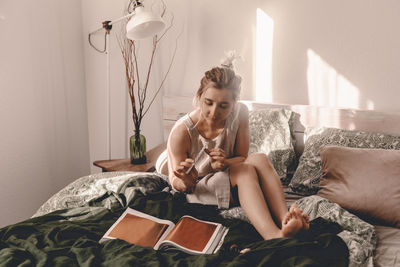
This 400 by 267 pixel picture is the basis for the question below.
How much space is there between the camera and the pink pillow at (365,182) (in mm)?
1508

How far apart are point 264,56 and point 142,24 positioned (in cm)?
81

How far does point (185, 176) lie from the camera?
4.95 feet

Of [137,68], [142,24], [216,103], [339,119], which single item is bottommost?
[339,119]

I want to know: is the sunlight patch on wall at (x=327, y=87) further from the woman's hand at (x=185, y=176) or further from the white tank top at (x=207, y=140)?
the woman's hand at (x=185, y=176)

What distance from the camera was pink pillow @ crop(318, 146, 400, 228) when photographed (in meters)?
1.51

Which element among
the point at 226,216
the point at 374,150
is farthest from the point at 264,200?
the point at 374,150

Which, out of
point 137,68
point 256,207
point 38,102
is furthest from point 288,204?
point 38,102

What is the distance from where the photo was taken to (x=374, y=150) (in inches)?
65.5

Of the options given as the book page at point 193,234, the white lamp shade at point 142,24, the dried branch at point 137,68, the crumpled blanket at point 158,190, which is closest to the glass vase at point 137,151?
the dried branch at point 137,68

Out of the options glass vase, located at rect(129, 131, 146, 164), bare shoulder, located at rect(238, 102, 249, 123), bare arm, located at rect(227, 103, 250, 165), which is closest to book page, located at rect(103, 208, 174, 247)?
bare arm, located at rect(227, 103, 250, 165)

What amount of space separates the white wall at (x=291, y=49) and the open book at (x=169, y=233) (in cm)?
124

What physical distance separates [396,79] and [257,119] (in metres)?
0.80

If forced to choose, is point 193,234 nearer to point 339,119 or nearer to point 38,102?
point 339,119

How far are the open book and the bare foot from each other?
0.23 metres
